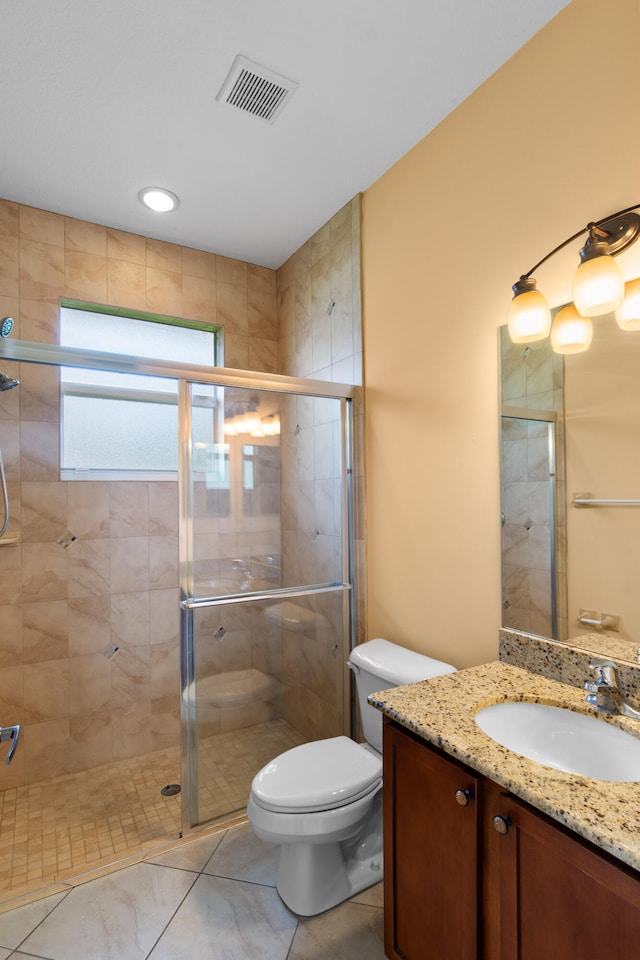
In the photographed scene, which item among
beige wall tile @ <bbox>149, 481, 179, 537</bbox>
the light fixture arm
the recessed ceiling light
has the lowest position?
beige wall tile @ <bbox>149, 481, 179, 537</bbox>

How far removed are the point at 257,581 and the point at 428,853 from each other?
1.21 metres

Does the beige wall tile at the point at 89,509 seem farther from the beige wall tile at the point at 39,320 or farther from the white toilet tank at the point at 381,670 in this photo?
the white toilet tank at the point at 381,670

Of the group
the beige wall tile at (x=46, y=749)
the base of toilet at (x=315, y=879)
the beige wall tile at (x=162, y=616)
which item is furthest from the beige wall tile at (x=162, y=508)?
the base of toilet at (x=315, y=879)

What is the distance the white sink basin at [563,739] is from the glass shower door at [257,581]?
1138 mm

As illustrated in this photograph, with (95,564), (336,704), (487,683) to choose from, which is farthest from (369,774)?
(95,564)

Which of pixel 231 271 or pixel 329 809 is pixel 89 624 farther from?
pixel 231 271

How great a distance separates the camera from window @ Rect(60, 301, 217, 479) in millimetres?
2518

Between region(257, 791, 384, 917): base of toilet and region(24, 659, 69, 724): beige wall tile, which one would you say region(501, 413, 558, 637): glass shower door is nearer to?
region(257, 791, 384, 917): base of toilet

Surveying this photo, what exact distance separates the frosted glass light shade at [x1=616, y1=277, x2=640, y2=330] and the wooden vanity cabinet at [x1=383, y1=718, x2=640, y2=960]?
1142 millimetres

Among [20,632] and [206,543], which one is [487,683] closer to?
[206,543]

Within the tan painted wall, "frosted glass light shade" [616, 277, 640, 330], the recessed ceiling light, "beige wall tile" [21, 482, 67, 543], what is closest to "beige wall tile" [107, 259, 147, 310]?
the recessed ceiling light

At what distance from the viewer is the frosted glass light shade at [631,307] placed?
1238 mm

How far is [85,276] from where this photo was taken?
2.49 metres

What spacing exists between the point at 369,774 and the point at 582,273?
163 centimetres
